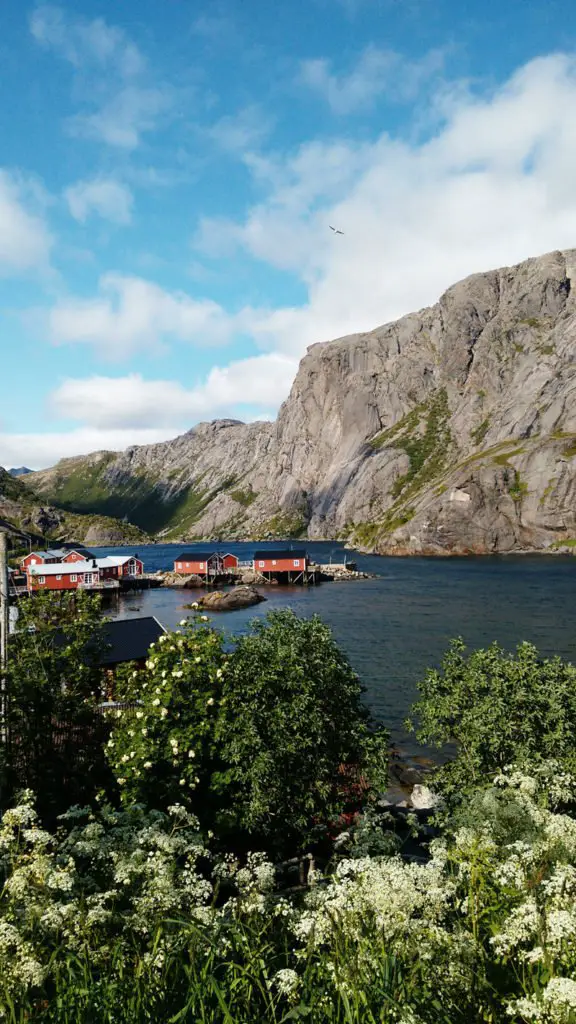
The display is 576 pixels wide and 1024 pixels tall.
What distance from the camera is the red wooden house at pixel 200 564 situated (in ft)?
433

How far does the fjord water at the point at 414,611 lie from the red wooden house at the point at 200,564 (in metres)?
11.7

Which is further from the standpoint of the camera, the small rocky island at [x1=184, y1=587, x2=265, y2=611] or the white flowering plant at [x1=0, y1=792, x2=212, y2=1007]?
the small rocky island at [x1=184, y1=587, x2=265, y2=611]

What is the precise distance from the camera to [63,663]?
19.4m

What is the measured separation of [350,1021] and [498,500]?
16548 cm

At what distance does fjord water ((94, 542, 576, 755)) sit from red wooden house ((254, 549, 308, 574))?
9.91 meters

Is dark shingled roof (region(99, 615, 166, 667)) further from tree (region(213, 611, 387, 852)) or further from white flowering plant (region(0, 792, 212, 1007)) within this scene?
white flowering plant (region(0, 792, 212, 1007))

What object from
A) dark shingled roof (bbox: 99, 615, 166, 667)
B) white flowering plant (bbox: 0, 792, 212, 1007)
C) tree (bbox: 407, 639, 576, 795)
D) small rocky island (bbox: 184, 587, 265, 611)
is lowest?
small rocky island (bbox: 184, 587, 265, 611)

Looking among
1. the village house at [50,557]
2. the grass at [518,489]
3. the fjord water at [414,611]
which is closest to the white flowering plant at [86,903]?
the fjord water at [414,611]

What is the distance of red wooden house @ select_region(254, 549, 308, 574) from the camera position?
12775cm

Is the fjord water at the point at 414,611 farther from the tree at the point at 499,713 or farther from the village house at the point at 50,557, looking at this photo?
the village house at the point at 50,557

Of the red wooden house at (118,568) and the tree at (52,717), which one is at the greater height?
the tree at (52,717)

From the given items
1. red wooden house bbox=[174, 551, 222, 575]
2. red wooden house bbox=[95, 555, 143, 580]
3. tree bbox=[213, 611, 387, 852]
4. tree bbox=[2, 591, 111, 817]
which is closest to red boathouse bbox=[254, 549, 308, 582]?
red wooden house bbox=[174, 551, 222, 575]

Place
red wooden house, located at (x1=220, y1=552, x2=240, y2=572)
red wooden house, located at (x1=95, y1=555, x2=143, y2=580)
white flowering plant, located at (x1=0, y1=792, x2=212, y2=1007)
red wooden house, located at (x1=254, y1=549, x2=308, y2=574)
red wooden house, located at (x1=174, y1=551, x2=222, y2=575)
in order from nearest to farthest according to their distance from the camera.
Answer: white flowering plant, located at (x1=0, y1=792, x2=212, y2=1007), red wooden house, located at (x1=95, y1=555, x2=143, y2=580), red wooden house, located at (x1=254, y1=549, x2=308, y2=574), red wooden house, located at (x1=174, y1=551, x2=222, y2=575), red wooden house, located at (x1=220, y1=552, x2=240, y2=572)

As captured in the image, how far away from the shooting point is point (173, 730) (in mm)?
15445
